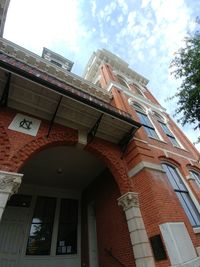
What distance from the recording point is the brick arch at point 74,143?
5457 millimetres

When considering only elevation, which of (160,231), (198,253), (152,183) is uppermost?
(152,183)

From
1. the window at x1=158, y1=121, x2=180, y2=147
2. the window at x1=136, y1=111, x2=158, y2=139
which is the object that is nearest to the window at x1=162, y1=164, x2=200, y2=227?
the window at x1=136, y1=111, x2=158, y2=139

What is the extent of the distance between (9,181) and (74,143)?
2.82 meters

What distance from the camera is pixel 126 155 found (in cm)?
834

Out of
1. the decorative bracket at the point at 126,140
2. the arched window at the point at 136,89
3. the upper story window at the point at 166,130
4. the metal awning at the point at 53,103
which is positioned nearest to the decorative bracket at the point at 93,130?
the metal awning at the point at 53,103

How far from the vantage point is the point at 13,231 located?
8414 mm

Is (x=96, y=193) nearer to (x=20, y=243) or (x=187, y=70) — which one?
(x=20, y=243)

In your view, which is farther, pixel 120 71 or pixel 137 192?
pixel 120 71

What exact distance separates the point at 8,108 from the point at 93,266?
7.89m

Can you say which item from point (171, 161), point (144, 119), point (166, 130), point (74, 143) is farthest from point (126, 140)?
point (166, 130)

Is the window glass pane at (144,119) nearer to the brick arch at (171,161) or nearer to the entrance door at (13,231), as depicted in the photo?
the brick arch at (171,161)

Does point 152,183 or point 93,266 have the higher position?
point 152,183

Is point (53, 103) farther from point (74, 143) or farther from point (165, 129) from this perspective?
point (165, 129)

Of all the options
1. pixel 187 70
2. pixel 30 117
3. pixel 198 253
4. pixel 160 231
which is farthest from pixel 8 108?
pixel 198 253
